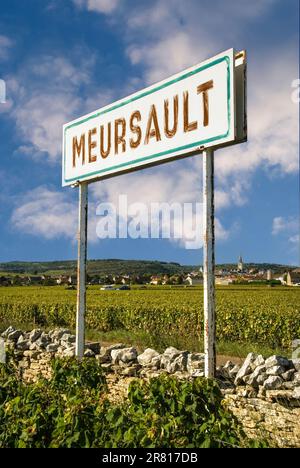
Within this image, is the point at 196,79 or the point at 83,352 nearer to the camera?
the point at 196,79

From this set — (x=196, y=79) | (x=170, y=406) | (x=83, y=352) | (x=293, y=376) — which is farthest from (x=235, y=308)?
(x=170, y=406)

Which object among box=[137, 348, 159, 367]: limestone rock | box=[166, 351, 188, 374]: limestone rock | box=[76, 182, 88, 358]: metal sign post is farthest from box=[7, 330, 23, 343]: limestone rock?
box=[166, 351, 188, 374]: limestone rock

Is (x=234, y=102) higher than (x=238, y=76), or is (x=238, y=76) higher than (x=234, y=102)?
(x=238, y=76)

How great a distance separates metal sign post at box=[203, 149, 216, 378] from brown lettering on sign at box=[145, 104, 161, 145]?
100cm

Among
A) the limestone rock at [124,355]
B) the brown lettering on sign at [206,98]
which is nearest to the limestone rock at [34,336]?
the limestone rock at [124,355]

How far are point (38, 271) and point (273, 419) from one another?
84.4 metres

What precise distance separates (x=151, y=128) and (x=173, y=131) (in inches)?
17.7

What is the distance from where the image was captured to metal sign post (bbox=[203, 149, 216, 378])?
18.2 feet

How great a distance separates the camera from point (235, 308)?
16094mm

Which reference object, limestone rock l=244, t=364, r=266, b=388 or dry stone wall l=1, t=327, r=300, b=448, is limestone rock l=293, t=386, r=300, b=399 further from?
limestone rock l=244, t=364, r=266, b=388
